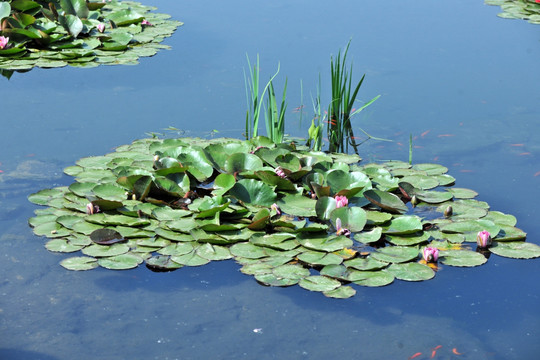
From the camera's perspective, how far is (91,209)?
12.6ft

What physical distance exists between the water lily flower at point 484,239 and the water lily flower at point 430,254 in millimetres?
288

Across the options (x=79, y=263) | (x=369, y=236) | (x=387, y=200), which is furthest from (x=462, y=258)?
(x=79, y=263)

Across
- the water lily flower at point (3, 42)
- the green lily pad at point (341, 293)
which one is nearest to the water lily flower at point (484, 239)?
the green lily pad at point (341, 293)

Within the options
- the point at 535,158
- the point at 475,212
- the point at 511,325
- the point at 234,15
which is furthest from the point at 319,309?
the point at 234,15

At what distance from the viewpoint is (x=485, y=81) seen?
6266mm

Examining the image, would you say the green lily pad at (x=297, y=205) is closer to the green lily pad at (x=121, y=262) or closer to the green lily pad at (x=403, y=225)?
the green lily pad at (x=403, y=225)

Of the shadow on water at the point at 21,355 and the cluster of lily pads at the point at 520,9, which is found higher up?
the cluster of lily pads at the point at 520,9

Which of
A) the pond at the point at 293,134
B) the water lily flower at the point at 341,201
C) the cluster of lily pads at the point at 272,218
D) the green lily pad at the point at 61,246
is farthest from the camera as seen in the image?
the water lily flower at the point at 341,201

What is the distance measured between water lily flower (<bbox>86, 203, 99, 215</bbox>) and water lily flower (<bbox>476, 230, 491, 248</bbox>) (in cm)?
207

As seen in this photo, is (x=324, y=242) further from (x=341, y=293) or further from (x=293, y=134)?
(x=293, y=134)

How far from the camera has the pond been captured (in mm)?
3002

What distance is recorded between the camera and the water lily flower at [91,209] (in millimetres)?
3842

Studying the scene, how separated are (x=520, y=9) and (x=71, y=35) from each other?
213 inches

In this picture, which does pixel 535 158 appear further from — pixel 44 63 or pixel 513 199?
pixel 44 63
